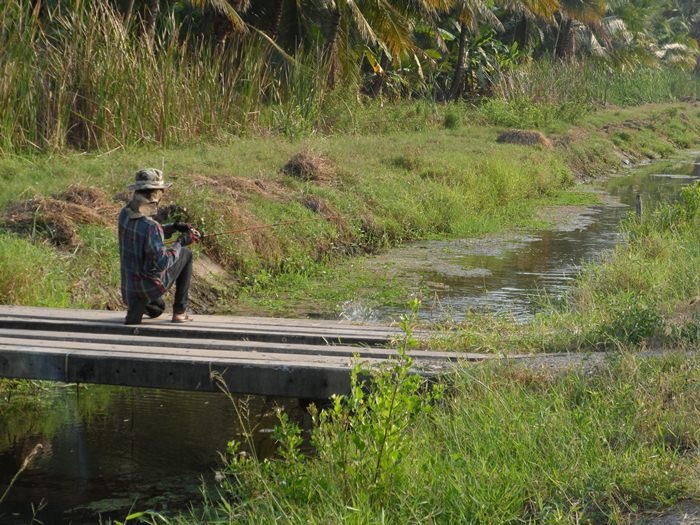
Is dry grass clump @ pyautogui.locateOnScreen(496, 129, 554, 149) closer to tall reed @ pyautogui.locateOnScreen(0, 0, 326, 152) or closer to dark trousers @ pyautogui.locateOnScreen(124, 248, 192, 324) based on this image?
tall reed @ pyautogui.locateOnScreen(0, 0, 326, 152)

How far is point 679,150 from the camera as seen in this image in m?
34.2

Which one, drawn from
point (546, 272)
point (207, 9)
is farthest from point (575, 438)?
point (207, 9)

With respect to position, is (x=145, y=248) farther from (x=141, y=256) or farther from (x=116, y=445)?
(x=116, y=445)

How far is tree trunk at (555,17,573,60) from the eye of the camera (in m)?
36.2

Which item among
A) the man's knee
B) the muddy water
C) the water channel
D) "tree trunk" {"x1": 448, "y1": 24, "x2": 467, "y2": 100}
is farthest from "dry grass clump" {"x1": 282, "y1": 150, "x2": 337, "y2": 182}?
"tree trunk" {"x1": 448, "y1": 24, "x2": 467, "y2": 100}

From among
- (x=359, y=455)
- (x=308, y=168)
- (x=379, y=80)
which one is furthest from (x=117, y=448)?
(x=379, y=80)

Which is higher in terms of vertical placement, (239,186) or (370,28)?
(370,28)

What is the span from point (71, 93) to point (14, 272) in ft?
17.6

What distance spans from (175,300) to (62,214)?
297 centimetres

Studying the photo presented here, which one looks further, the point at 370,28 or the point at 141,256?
the point at 370,28

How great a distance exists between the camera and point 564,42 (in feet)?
119

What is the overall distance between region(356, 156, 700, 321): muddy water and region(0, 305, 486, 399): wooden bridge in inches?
74.4

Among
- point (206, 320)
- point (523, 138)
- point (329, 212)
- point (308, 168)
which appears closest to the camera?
point (206, 320)

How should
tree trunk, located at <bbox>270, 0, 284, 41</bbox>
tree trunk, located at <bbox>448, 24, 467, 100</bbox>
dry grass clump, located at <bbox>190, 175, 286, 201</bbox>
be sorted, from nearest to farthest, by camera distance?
dry grass clump, located at <bbox>190, 175, 286, 201</bbox> < tree trunk, located at <bbox>270, 0, 284, 41</bbox> < tree trunk, located at <bbox>448, 24, 467, 100</bbox>
